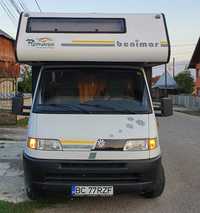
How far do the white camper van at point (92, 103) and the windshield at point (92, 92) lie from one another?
0.05ft

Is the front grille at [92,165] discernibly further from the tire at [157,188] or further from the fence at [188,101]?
the fence at [188,101]

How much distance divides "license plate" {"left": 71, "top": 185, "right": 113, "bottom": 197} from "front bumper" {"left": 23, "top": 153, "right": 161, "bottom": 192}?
6 cm

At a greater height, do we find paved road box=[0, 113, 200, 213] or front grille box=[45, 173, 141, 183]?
front grille box=[45, 173, 141, 183]

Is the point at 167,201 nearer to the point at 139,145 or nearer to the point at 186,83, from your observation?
the point at 139,145

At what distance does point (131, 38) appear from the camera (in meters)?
7.01

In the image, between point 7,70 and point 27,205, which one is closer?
point 27,205

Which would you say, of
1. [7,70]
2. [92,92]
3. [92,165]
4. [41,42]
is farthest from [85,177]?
[7,70]

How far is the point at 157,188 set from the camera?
6.76 meters

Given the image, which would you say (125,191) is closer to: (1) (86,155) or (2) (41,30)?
(1) (86,155)

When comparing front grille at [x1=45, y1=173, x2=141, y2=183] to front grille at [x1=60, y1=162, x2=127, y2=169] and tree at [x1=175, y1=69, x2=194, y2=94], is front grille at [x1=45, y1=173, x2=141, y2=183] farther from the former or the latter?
tree at [x1=175, y1=69, x2=194, y2=94]

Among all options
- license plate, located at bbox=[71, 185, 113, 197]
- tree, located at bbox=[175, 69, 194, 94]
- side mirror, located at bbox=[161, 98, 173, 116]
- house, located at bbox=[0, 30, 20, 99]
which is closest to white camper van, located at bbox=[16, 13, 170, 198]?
license plate, located at bbox=[71, 185, 113, 197]

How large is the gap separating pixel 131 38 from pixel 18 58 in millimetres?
1806

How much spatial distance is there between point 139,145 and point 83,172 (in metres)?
0.88

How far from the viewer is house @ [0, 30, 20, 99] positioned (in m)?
30.4
